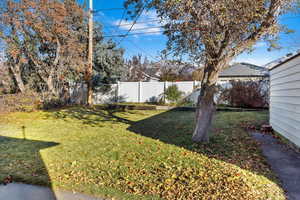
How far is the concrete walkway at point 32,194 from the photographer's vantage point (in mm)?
2216

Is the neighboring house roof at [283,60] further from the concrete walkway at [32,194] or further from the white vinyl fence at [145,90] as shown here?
the white vinyl fence at [145,90]

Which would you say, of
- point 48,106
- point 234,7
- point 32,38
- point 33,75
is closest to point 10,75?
point 33,75

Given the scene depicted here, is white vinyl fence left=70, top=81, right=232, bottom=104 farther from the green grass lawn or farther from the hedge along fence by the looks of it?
the green grass lawn

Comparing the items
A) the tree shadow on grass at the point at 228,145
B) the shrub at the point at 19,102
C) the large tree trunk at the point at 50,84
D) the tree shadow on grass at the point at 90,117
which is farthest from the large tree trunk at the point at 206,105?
the large tree trunk at the point at 50,84

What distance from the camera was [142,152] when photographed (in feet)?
11.9

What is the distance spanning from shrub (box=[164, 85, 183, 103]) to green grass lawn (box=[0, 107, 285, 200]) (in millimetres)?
7081

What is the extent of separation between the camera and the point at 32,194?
7.58 ft

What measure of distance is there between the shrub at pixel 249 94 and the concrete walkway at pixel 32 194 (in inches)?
391

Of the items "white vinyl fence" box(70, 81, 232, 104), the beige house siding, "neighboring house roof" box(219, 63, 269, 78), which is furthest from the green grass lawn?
"neighboring house roof" box(219, 63, 269, 78)

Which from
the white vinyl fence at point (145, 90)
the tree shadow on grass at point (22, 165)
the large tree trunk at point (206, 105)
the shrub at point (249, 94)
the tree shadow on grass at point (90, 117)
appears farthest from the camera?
the white vinyl fence at point (145, 90)

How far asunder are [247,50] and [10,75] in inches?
524

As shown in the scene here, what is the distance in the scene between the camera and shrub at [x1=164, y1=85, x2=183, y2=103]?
1194cm

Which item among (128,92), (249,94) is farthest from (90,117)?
(249,94)

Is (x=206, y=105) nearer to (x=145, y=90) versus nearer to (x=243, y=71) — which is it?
(x=145, y=90)
